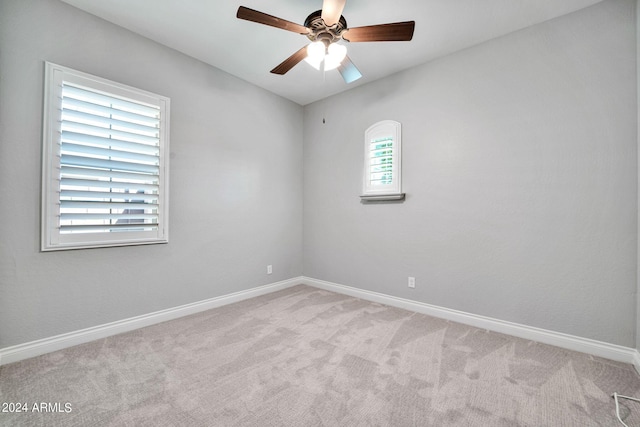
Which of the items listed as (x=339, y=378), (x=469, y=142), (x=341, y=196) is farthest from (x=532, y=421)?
(x=341, y=196)

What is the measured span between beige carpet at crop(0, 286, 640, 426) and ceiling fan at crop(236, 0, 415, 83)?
2355mm

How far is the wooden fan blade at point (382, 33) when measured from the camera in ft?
6.07

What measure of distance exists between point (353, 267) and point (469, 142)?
6.65 feet

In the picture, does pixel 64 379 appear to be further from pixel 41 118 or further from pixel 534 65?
pixel 534 65

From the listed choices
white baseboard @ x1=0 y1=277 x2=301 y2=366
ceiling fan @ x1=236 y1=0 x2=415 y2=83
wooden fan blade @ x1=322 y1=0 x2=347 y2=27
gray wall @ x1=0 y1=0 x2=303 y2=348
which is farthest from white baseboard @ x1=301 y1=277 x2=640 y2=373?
wooden fan blade @ x1=322 y1=0 x2=347 y2=27

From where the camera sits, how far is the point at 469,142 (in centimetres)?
275

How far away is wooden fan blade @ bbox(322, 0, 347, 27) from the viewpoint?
66.1 inches

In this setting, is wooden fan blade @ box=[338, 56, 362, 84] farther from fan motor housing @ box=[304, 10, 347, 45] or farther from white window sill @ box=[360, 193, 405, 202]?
white window sill @ box=[360, 193, 405, 202]

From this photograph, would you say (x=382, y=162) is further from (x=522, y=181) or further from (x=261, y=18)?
(x=261, y=18)

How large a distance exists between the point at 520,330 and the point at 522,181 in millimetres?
1351

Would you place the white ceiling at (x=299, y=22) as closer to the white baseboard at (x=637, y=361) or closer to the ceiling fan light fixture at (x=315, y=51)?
the ceiling fan light fixture at (x=315, y=51)

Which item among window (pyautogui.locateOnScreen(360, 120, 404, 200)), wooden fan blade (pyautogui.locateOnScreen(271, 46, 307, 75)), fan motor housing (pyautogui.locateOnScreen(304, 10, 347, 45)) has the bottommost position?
window (pyautogui.locateOnScreen(360, 120, 404, 200))

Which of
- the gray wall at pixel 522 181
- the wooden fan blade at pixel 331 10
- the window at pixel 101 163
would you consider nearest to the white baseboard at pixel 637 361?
the gray wall at pixel 522 181

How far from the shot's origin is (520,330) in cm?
244
